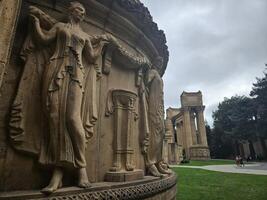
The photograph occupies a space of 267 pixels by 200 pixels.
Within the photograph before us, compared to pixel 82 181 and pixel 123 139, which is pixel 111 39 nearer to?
pixel 123 139

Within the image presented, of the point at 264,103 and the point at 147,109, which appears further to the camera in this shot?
the point at 264,103

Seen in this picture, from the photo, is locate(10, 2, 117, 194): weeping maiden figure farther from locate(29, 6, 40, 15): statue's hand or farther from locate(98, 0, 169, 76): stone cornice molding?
locate(98, 0, 169, 76): stone cornice molding

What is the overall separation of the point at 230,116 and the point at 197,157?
11062 millimetres

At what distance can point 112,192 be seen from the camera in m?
2.93

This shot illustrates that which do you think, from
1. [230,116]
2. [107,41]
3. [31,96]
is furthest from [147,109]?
[230,116]

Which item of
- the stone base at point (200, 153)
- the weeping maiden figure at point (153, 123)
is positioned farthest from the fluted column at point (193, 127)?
the weeping maiden figure at point (153, 123)

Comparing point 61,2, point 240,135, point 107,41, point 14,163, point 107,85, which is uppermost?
point 240,135

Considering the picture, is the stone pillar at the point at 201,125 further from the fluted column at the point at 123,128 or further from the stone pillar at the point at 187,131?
the fluted column at the point at 123,128

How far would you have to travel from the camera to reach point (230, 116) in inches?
1804

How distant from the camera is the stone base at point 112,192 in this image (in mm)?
2391

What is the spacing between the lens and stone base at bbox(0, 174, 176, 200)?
2391mm

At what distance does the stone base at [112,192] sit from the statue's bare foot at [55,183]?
0.05m

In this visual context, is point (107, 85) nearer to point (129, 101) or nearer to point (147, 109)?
point (129, 101)

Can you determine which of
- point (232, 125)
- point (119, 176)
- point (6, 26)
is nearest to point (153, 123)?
point (119, 176)
